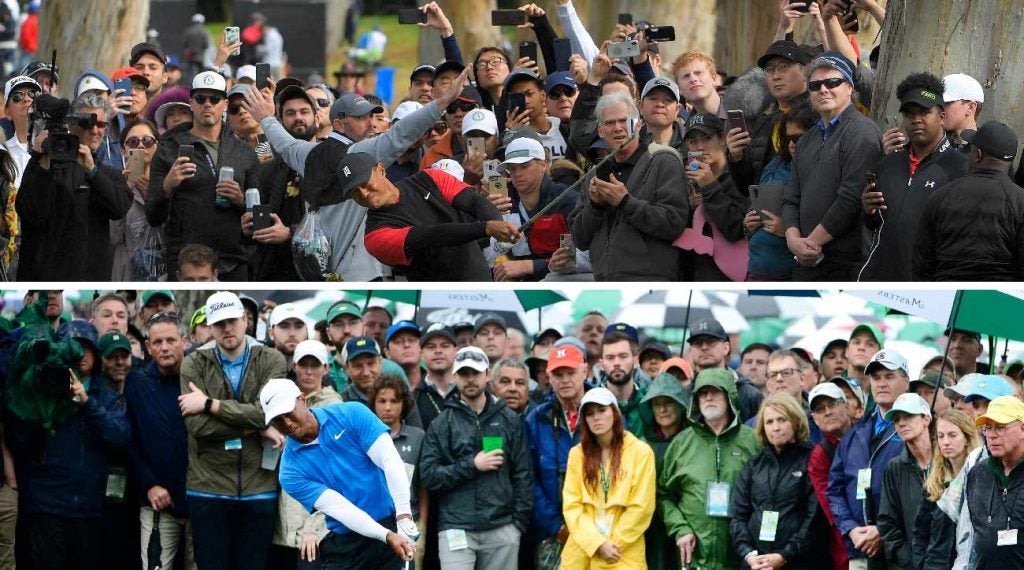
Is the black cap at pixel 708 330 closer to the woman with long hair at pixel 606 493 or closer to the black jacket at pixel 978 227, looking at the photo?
the woman with long hair at pixel 606 493

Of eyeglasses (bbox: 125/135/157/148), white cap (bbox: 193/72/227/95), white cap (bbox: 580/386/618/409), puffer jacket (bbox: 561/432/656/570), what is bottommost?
puffer jacket (bbox: 561/432/656/570)

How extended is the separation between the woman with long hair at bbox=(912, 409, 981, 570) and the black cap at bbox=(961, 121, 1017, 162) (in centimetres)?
141

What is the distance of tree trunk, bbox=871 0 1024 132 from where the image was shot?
1252cm

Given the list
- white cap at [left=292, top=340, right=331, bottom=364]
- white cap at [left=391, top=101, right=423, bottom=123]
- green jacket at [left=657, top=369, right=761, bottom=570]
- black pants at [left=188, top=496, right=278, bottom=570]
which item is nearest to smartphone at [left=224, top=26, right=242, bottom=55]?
white cap at [left=391, top=101, right=423, bottom=123]

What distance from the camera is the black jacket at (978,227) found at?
406 inches

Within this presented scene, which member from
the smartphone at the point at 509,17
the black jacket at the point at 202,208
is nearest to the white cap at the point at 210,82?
the black jacket at the point at 202,208

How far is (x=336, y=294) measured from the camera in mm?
12117

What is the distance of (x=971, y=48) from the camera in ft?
41.4

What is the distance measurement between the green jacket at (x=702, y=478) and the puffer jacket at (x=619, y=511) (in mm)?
136

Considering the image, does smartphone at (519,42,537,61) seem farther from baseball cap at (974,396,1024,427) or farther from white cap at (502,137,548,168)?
baseball cap at (974,396,1024,427)

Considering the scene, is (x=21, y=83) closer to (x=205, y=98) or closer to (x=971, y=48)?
(x=205, y=98)

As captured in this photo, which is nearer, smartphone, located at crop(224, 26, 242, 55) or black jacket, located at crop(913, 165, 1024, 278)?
black jacket, located at crop(913, 165, 1024, 278)

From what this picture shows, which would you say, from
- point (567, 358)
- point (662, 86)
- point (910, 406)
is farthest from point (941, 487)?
point (662, 86)

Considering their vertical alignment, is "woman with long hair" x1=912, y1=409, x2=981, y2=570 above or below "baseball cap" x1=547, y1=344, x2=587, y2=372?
below
